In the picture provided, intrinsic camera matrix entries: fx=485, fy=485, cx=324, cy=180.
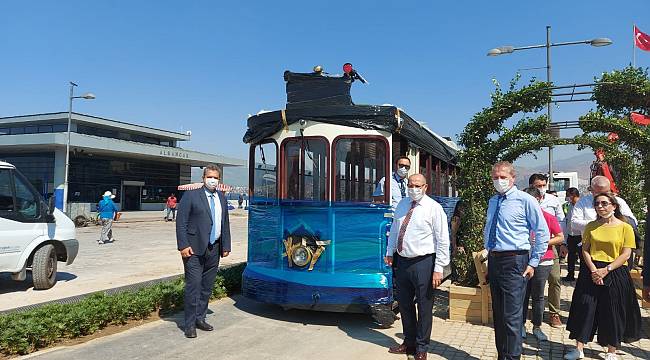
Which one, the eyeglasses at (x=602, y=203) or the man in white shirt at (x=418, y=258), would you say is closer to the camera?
the eyeglasses at (x=602, y=203)

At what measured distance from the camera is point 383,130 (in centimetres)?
618

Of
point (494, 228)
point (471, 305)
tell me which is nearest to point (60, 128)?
point (471, 305)

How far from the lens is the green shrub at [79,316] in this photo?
4980 millimetres

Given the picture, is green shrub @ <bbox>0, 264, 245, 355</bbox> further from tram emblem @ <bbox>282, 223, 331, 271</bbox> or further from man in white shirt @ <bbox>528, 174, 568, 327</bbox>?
man in white shirt @ <bbox>528, 174, 568, 327</bbox>

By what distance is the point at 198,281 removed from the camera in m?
5.77

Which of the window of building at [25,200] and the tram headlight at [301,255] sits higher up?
the window of building at [25,200]

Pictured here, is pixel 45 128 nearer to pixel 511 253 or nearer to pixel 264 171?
pixel 264 171

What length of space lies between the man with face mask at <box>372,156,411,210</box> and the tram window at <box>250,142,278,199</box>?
141 centimetres

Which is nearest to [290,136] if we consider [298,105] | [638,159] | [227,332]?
[298,105]

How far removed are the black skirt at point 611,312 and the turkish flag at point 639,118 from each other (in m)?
3.73

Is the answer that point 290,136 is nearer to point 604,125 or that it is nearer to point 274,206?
point 274,206

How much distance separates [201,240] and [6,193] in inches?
182

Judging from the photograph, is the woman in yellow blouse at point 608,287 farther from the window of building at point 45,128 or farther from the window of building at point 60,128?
the window of building at point 45,128

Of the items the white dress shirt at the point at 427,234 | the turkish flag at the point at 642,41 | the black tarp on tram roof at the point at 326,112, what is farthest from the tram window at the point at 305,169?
the turkish flag at the point at 642,41
